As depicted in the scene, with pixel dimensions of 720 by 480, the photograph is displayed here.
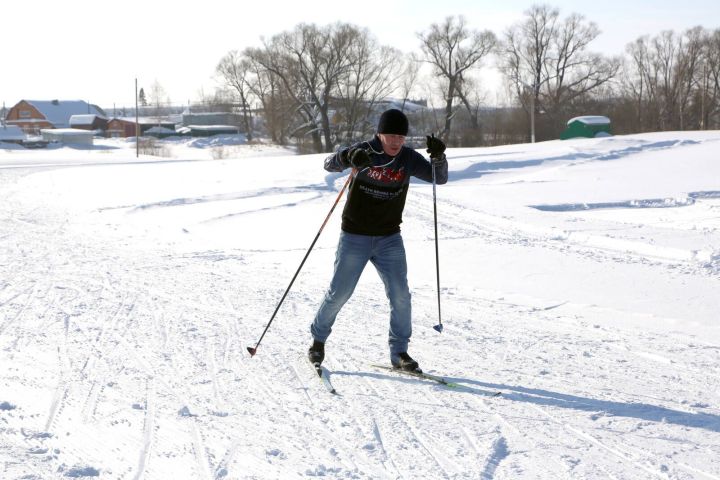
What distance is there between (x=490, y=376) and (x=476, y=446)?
3.98 feet

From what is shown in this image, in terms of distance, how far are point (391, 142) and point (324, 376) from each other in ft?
5.33

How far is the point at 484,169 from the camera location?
1947cm

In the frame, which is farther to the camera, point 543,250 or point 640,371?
point 543,250

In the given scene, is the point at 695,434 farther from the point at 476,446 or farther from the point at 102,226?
the point at 102,226

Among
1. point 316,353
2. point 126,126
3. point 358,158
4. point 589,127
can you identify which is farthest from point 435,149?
point 126,126

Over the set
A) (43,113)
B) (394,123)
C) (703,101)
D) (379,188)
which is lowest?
(379,188)

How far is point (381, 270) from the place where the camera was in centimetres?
475

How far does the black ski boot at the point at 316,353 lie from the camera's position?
4.86 metres

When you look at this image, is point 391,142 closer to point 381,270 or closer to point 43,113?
point 381,270

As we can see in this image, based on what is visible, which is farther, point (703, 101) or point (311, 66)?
point (703, 101)

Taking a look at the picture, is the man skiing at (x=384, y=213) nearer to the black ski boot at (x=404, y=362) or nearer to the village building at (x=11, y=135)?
the black ski boot at (x=404, y=362)

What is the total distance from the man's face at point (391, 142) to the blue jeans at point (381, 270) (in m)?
0.58

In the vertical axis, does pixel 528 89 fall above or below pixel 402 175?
above

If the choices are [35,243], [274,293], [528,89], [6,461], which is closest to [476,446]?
[6,461]
